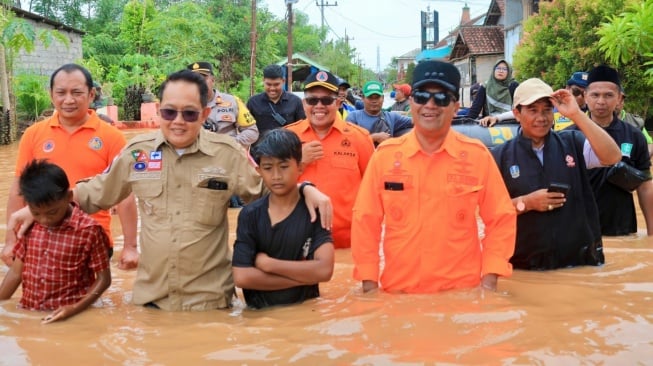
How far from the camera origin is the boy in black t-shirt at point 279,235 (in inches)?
160

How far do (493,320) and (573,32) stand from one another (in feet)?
50.1

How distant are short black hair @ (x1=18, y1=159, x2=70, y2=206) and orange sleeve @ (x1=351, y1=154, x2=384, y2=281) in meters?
1.69

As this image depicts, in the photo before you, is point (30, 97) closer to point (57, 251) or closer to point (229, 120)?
point (229, 120)

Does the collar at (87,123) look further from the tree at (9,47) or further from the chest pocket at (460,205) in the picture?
the tree at (9,47)

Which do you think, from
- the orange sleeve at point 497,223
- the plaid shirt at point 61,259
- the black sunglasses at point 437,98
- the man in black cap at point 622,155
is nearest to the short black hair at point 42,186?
the plaid shirt at point 61,259

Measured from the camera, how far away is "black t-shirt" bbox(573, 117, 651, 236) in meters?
6.00

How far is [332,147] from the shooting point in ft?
20.4

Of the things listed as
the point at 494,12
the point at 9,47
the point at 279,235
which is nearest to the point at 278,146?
the point at 279,235

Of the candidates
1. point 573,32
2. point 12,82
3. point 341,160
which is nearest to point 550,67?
point 573,32

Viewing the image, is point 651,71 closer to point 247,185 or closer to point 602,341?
point 602,341

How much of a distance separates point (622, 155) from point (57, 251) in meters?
4.37

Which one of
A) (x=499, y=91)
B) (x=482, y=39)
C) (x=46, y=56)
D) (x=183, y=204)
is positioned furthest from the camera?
(x=482, y=39)

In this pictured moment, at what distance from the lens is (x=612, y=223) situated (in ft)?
20.9

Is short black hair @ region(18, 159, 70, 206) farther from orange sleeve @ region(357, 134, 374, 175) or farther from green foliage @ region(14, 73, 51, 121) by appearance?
green foliage @ region(14, 73, 51, 121)
